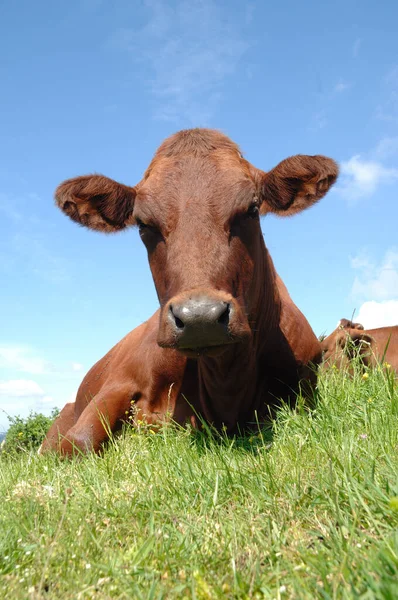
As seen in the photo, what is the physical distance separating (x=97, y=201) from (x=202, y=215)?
169cm

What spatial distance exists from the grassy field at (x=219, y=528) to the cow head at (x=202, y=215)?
1.04 m

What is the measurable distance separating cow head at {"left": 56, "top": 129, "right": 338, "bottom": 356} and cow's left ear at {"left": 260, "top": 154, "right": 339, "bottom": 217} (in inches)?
0.4

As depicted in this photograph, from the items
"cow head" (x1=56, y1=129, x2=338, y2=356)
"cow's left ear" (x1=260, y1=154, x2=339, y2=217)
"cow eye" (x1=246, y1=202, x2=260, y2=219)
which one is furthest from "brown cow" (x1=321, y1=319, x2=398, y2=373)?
"cow eye" (x1=246, y1=202, x2=260, y2=219)

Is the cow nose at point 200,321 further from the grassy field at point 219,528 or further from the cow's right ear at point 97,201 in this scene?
the cow's right ear at point 97,201

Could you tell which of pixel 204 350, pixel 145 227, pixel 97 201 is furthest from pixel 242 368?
pixel 97 201

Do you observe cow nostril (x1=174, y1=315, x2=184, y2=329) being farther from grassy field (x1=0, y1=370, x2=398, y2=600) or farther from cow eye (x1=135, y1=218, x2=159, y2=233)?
cow eye (x1=135, y1=218, x2=159, y2=233)

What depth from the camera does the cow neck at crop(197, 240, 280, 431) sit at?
19.3 ft

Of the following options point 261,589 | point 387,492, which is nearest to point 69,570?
point 261,589

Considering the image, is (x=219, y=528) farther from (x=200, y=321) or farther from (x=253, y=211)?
(x=253, y=211)

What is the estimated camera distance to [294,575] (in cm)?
226

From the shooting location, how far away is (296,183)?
602cm

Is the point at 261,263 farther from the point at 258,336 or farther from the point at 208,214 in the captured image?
the point at 208,214

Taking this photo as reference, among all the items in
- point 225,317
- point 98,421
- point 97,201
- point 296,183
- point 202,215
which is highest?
point 97,201

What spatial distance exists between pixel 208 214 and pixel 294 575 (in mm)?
3246
